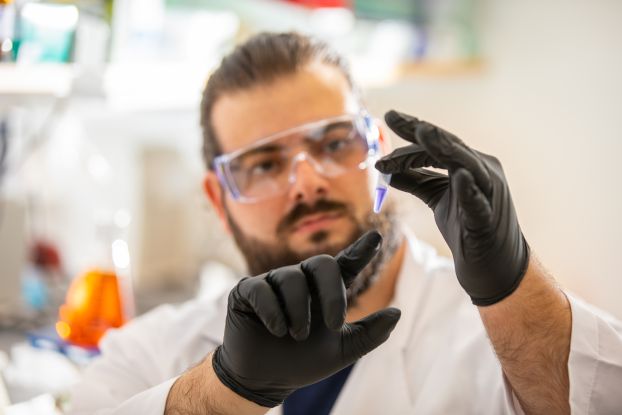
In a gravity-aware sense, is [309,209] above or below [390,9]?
below

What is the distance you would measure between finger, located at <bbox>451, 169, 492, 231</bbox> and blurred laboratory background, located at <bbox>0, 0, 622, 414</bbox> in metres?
0.71

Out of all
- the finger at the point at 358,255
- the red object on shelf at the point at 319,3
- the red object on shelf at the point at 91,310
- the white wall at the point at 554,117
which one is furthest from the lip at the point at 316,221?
the red object on shelf at the point at 319,3

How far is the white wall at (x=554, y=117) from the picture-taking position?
2.13 m

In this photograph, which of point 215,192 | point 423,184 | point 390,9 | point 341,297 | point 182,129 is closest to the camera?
point 341,297

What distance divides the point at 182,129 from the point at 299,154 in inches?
49.7

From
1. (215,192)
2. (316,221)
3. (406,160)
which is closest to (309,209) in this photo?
(316,221)

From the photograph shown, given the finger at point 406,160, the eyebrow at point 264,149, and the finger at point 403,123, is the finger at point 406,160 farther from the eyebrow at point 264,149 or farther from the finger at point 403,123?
the eyebrow at point 264,149

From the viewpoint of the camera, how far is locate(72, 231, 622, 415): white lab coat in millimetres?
996

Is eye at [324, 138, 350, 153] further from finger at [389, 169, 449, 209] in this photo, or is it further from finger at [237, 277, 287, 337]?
finger at [237, 277, 287, 337]

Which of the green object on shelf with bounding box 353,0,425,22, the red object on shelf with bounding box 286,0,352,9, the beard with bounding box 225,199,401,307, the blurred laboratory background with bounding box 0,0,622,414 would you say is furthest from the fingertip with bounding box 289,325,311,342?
the green object on shelf with bounding box 353,0,425,22

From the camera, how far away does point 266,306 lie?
0.82 metres

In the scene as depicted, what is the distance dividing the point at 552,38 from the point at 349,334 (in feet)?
6.50

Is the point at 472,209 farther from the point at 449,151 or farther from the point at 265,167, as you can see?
the point at 265,167

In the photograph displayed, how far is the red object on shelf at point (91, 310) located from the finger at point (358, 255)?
109 cm
